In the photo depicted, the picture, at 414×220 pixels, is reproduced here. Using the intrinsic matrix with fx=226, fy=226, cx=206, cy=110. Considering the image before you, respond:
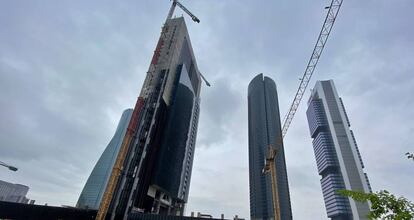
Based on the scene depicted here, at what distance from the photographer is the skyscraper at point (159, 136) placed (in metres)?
85.6

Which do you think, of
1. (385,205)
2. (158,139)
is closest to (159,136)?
(158,139)

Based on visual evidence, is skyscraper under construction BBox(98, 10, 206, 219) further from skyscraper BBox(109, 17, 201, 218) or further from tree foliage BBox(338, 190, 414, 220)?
tree foliage BBox(338, 190, 414, 220)

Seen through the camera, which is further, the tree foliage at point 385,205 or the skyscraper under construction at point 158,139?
the skyscraper under construction at point 158,139

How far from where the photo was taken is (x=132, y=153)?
90.0 m

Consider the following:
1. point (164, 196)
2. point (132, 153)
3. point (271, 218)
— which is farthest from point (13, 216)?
point (271, 218)

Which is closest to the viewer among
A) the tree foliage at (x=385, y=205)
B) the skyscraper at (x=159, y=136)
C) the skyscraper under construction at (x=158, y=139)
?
the tree foliage at (x=385, y=205)

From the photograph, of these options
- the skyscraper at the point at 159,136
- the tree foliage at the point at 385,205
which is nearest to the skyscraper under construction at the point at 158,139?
the skyscraper at the point at 159,136

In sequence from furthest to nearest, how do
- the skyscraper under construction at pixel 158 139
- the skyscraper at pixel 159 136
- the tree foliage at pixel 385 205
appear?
1. the skyscraper at pixel 159 136
2. the skyscraper under construction at pixel 158 139
3. the tree foliage at pixel 385 205

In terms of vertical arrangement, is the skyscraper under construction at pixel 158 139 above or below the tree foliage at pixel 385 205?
above

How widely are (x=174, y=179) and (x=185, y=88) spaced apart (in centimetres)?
5025

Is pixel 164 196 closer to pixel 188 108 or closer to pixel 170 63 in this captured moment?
pixel 188 108

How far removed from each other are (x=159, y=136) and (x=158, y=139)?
5.53 feet

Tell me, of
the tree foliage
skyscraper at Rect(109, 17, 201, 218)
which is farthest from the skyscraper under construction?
the tree foliage

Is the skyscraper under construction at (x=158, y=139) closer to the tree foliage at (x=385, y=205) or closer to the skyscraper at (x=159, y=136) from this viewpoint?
the skyscraper at (x=159, y=136)
